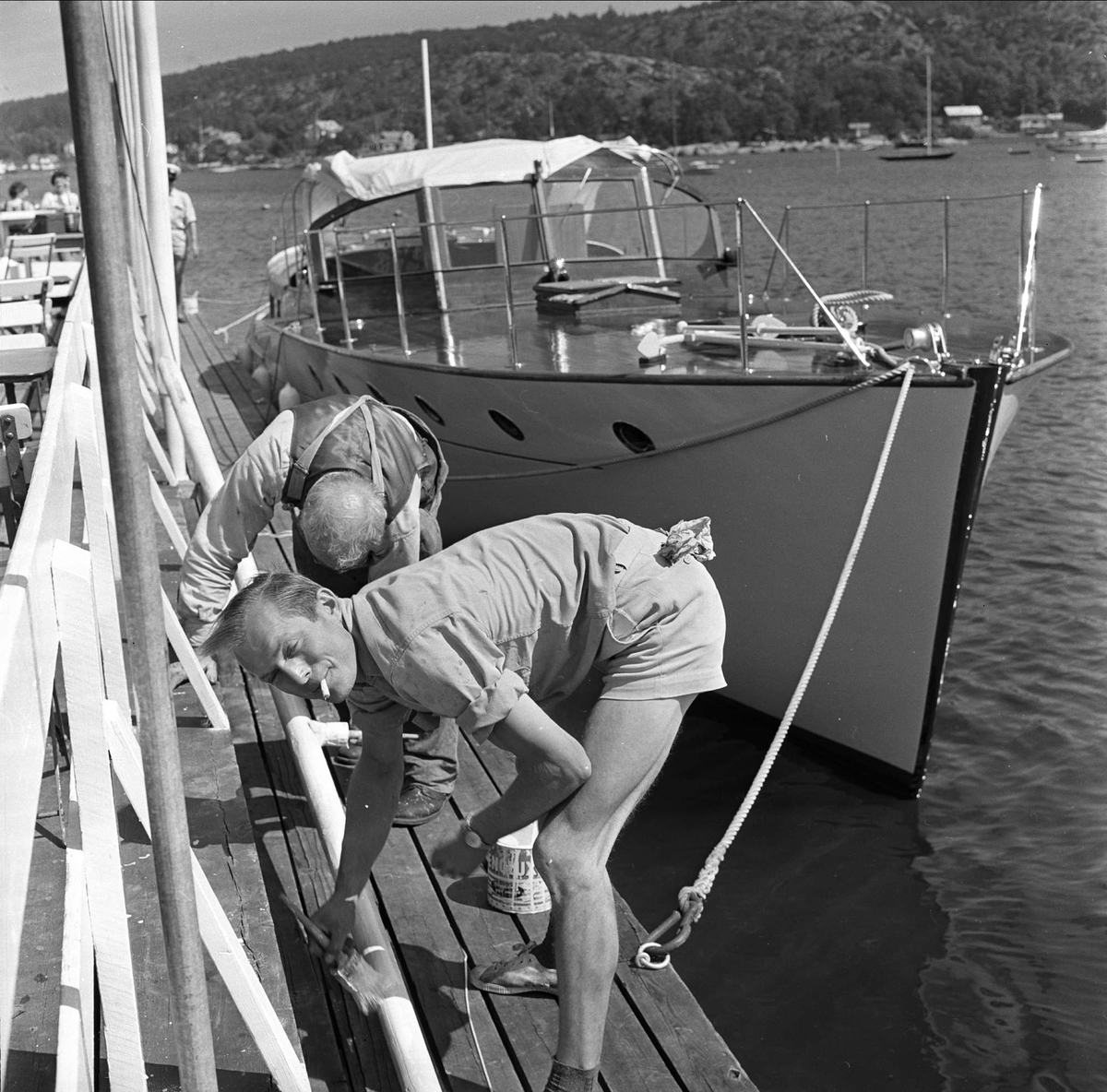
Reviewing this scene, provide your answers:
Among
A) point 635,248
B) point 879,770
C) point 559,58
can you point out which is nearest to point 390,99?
point 635,248

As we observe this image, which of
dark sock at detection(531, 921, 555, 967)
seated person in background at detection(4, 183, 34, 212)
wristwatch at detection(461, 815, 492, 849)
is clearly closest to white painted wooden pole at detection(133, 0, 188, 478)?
dark sock at detection(531, 921, 555, 967)

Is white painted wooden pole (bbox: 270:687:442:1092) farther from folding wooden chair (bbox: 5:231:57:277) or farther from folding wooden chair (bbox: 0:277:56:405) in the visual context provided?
folding wooden chair (bbox: 5:231:57:277)

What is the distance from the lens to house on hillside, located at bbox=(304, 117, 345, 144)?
14.0m

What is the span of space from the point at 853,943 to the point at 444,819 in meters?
2.38

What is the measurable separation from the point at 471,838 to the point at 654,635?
62cm

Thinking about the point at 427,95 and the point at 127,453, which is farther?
the point at 427,95

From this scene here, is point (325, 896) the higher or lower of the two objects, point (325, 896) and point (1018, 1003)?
the higher

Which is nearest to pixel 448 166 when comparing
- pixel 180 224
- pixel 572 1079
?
pixel 180 224

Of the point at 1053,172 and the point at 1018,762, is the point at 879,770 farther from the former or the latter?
the point at 1053,172

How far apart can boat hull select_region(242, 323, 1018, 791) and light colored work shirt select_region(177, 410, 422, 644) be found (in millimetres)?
3059

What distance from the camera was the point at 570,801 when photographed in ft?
9.21

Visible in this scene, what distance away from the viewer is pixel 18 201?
15.8 metres

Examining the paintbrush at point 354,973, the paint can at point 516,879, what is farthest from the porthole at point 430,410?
the paintbrush at point 354,973

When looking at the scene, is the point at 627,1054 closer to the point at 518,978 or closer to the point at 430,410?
the point at 518,978
